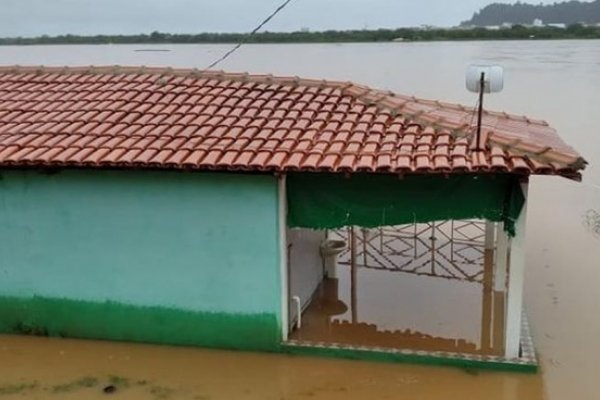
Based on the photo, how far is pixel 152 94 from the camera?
9930mm

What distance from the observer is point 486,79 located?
298 inches

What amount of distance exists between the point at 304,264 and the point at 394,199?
2359mm

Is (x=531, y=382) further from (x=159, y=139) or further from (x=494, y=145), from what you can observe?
(x=159, y=139)

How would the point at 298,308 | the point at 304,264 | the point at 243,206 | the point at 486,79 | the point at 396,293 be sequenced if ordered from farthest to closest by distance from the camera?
the point at 396,293, the point at 304,264, the point at 298,308, the point at 243,206, the point at 486,79

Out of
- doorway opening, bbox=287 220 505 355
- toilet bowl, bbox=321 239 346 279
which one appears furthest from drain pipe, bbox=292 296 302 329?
toilet bowl, bbox=321 239 346 279

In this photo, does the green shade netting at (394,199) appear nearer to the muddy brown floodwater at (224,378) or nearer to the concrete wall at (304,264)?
the concrete wall at (304,264)

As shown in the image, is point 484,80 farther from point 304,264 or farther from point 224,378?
point 224,378

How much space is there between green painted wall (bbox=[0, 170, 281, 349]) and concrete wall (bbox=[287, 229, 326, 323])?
74cm

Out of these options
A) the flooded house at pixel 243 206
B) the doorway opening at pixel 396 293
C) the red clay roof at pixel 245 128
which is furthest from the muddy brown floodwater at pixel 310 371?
the red clay roof at pixel 245 128

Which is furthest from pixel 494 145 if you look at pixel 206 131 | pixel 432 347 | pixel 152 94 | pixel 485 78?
pixel 152 94

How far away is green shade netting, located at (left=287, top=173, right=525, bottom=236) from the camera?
25.1 ft

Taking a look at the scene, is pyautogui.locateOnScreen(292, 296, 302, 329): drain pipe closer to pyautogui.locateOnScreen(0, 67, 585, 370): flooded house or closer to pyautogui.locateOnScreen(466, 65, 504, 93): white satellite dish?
pyautogui.locateOnScreen(0, 67, 585, 370): flooded house

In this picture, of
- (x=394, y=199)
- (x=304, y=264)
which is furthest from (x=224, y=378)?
(x=394, y=199)

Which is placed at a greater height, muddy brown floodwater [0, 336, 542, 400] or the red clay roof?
the red clay roof
